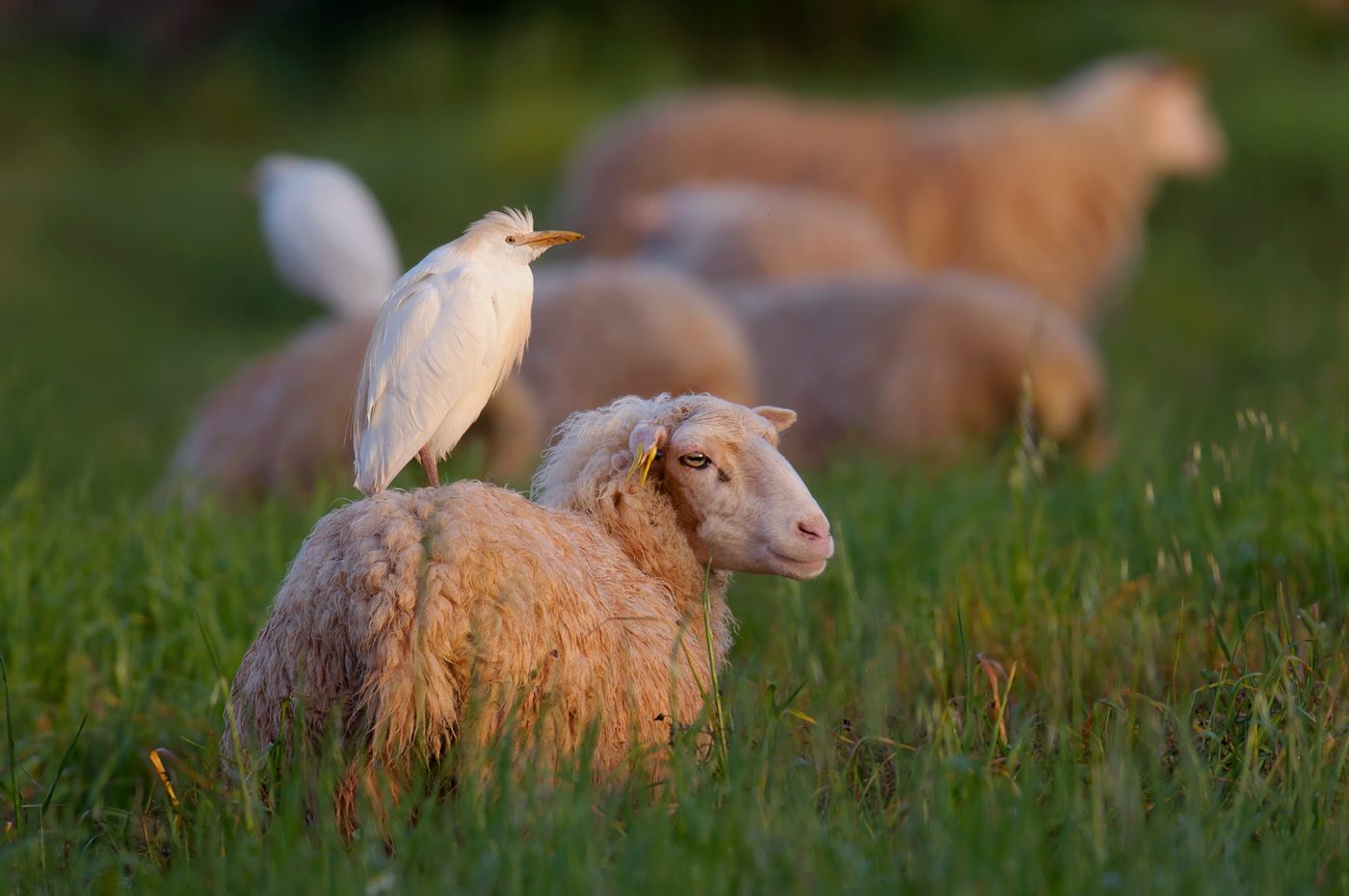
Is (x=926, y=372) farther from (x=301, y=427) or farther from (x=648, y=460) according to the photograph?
(x=648, y=460)

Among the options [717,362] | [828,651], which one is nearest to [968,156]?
[717,362]

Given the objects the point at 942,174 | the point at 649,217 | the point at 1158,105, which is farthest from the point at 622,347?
the point at 1158,105

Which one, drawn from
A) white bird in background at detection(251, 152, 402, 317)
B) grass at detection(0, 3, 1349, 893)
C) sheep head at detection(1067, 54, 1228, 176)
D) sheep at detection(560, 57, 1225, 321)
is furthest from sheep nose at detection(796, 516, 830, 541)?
sheep head at detection(1067, 54, 1228, 176)

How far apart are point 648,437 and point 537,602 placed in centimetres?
33

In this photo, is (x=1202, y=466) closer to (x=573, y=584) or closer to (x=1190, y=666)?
(x=1190, y=666)

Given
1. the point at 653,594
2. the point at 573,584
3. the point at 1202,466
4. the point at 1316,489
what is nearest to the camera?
the point at 573,584

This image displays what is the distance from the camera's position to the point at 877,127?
8.61m

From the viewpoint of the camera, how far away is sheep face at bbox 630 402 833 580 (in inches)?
82.2

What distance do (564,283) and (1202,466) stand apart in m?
2.71

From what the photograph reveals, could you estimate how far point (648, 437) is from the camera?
2119mm

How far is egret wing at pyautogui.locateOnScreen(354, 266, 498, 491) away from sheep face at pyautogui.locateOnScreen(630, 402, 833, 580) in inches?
12.2

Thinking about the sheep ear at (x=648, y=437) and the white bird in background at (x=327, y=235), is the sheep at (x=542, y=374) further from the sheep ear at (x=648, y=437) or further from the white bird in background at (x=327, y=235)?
the sheep ear at (x=648, y=437)

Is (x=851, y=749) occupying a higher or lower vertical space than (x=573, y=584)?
lower

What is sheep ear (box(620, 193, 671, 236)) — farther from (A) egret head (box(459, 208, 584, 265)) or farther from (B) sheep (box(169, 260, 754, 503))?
(A) egret head (box(459, 208, 584, 265))
